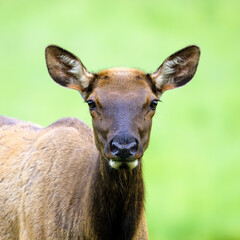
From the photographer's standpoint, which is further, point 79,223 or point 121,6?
point 121,6

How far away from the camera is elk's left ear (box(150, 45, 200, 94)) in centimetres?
884

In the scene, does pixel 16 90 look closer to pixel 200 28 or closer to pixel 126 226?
pixel 200 28

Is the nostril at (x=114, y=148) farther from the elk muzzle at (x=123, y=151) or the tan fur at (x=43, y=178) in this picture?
the tan fur at (x=43, y=178)

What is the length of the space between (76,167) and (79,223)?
0.84 metres

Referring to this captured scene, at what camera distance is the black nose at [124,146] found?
7609 mm

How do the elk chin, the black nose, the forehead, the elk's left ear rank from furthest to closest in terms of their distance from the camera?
the elk's left ear → the forehead → the elk chin → the black nose

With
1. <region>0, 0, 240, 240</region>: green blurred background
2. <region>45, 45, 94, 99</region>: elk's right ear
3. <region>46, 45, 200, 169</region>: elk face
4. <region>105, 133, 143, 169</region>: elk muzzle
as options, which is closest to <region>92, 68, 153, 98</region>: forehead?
<region>46, 45, 200, 169</region>: elk face

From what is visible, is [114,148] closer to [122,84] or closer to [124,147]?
[124,147]

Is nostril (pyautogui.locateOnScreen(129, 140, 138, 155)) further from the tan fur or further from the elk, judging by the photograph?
the tan fur

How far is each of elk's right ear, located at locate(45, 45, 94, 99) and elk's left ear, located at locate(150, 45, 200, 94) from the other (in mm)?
866

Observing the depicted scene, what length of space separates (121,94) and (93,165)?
3.49 feet

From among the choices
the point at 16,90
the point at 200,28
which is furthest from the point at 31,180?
the point at 200,28

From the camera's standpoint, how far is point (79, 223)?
A: 28.0 ft

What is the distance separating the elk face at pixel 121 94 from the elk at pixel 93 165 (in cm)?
1
